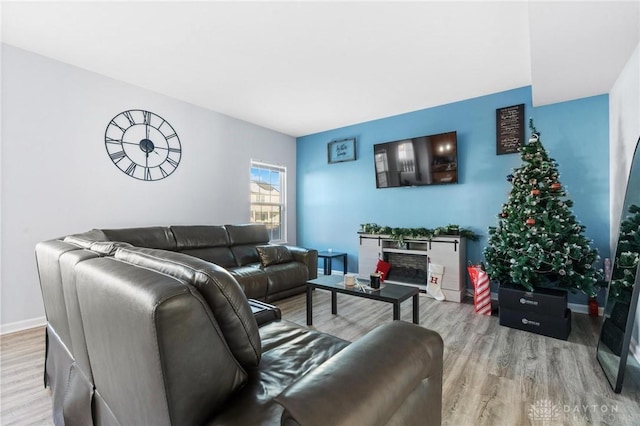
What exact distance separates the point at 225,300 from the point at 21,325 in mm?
3249

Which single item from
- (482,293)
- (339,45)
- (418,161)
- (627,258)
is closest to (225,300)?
(339,45)

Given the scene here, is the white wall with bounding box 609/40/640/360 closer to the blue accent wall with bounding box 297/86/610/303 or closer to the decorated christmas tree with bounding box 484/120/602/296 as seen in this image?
the blue accent wall with bounding box 297/86/610/303

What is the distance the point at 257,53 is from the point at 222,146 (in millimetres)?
1972

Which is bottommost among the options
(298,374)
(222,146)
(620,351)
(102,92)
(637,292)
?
(620,351)

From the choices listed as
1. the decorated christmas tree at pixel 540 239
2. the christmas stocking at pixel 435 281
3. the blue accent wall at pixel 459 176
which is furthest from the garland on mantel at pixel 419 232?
the decorated christmas tree at pixel 540 239

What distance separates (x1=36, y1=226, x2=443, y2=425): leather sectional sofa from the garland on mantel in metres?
2.93

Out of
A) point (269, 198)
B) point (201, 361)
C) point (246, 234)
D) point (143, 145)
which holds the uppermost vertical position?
point (143, 145)

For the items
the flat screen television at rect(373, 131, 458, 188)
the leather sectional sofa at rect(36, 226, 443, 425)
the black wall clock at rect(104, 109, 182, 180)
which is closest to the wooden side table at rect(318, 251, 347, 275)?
the flat screen television at rect(373, 131, 458, 188)

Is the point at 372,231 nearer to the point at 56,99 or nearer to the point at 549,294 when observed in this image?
the point at 549,294

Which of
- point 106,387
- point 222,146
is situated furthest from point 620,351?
A: point 222,146

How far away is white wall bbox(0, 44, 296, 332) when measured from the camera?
2688 millimetres

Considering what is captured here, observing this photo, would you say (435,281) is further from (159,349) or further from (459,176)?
(159,349)

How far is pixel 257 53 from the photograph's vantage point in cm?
277

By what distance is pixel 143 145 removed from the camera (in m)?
3.58
